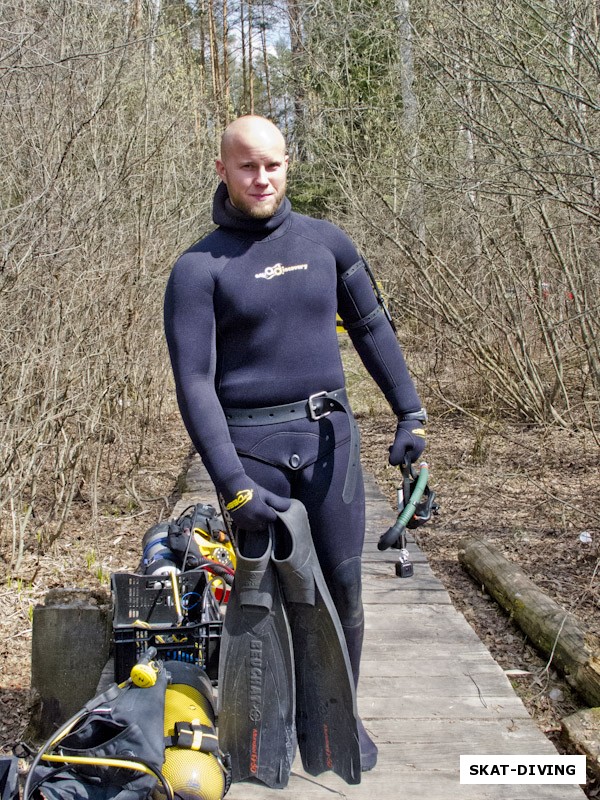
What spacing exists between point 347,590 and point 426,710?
893 millimetres

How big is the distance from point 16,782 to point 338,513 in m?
1.30

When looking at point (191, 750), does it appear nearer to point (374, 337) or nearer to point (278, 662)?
point (278, 662)

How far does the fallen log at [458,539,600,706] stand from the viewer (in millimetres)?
4363

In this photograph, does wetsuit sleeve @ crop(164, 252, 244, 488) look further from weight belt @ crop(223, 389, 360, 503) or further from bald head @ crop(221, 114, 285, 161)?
bald head @ crop(221, 114, 285, 161)

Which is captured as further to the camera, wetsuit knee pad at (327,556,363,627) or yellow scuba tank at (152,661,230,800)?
wetsuit knee pad at (327,556,363,627)

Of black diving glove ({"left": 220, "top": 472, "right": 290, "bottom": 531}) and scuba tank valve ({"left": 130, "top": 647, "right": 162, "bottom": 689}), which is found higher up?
black diving glove ({"left": 220, "top": 472, "right": 290, "bottom": 531})

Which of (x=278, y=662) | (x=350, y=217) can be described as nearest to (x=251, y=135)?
(x=278, y=662)

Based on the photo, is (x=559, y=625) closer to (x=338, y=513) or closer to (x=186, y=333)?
(x=338, y=513)

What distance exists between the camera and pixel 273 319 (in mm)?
3074

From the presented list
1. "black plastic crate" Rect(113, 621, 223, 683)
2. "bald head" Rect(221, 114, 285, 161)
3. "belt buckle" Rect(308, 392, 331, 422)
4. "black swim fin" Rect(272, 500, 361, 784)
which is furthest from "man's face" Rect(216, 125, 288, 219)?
"black plastic crate" Rect(113, 621, 223, 683)

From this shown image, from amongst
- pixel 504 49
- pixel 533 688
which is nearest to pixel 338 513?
pixel 533 688

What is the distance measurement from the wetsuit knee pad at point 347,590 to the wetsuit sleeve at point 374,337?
63cm

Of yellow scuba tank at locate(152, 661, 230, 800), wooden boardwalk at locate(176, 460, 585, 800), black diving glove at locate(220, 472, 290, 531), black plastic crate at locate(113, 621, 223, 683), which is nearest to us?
yellow scuba tank at locate(152, 661, 230, 800)

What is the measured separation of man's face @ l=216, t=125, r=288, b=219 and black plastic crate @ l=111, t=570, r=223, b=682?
1.63 meters
